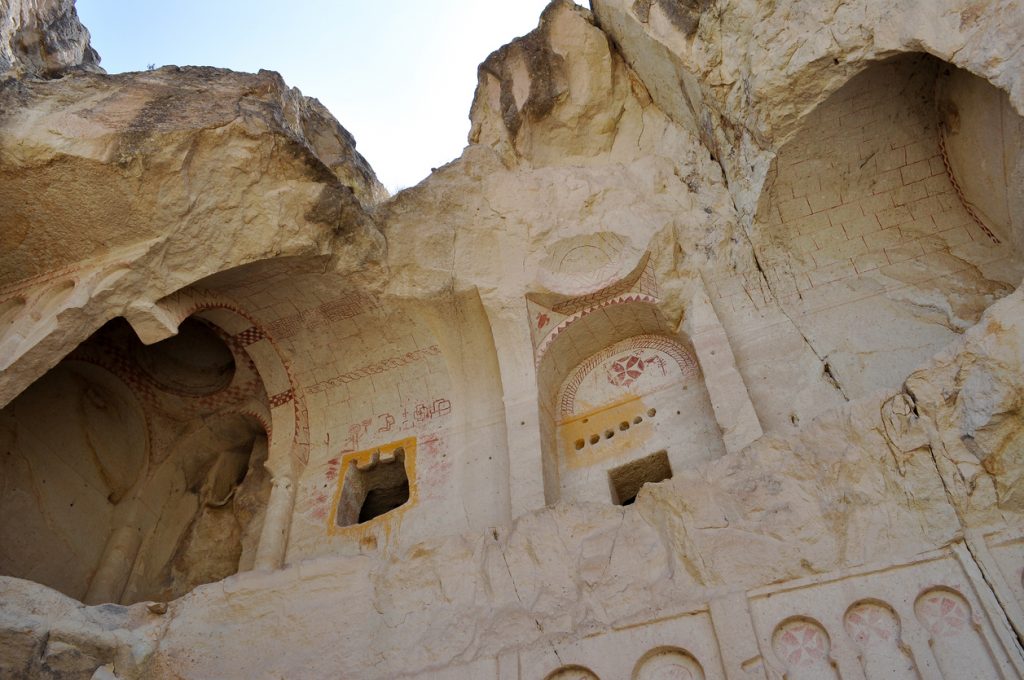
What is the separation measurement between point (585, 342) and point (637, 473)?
5.84ft

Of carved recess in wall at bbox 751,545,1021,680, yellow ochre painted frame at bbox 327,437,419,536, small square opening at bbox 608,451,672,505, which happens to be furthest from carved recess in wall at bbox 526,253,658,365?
carved recess in wall at bbox 751,545,1021,680

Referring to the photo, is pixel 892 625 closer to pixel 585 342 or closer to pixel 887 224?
pixel 887 224

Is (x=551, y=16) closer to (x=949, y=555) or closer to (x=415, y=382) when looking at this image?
(x=415, y=382)

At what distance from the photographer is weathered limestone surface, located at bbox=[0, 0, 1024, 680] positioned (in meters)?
5.50

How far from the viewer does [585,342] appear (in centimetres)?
927

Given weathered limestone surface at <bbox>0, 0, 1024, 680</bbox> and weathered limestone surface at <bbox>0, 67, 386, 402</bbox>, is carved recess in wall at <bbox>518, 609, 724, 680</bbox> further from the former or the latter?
weathered limestone surface at <bbox>0, 67, 386, 402</bbox>

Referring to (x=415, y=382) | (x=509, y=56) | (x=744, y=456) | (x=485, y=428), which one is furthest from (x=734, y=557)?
(x=509, y=56)

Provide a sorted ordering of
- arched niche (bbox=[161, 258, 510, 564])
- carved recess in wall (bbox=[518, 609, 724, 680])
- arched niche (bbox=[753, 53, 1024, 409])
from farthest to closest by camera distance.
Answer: arched niche (bbox=[161, 258, 510, 564])
arched niche (bbox=[753, 53, 1024, 409])
carved recess in wall (bbox=[518, 609, 724, 680])

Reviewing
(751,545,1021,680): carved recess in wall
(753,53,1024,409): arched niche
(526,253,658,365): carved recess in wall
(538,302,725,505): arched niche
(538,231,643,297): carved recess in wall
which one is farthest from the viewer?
(538,231,643,297): carved recess in wall

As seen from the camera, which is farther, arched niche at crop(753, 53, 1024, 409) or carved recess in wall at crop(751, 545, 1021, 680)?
arched niche at crop(753, 53, 1024, 409)

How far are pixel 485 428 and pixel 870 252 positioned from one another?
14.5ft

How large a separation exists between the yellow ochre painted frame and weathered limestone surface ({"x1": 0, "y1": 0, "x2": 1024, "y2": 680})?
0.13 ft

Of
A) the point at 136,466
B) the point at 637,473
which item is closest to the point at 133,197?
the point at 136,466

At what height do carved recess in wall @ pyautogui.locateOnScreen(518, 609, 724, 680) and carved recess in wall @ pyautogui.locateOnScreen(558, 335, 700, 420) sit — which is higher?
carved recess in wall @ pyautogui.locateOnScreen(558, 335, 700, 420)
